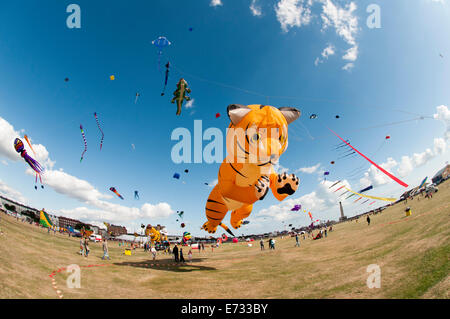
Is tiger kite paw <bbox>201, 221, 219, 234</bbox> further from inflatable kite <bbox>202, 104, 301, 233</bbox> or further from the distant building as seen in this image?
the distant building

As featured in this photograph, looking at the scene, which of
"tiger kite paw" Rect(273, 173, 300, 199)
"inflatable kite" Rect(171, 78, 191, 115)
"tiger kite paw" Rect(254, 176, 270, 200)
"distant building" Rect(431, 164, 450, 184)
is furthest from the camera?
"distant building" Rect(431, 164, 450, 184)

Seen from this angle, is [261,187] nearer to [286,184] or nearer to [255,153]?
→ [286,184]

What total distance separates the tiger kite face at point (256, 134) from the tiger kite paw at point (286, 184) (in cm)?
98

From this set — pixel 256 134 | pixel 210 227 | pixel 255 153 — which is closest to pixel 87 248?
pixel 210 227

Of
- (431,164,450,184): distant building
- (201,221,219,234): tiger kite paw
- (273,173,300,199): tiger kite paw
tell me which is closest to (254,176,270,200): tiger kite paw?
(273,173,300,199): tiger kite paw

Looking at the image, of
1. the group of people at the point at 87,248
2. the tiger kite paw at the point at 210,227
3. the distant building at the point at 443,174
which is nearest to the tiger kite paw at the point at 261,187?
the tiger kite paw at the point at 210,227

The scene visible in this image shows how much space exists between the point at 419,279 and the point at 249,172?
4.90m

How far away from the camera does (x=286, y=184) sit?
6660 millimetres

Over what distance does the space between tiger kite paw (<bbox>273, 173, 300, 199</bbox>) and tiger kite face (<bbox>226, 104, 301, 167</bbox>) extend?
0.98 m

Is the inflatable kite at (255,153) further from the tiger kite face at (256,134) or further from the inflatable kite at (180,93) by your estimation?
the inflatable kite at (180,93)

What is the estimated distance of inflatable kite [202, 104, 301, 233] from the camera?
591 cm

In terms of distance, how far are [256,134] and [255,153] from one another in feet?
1.95
